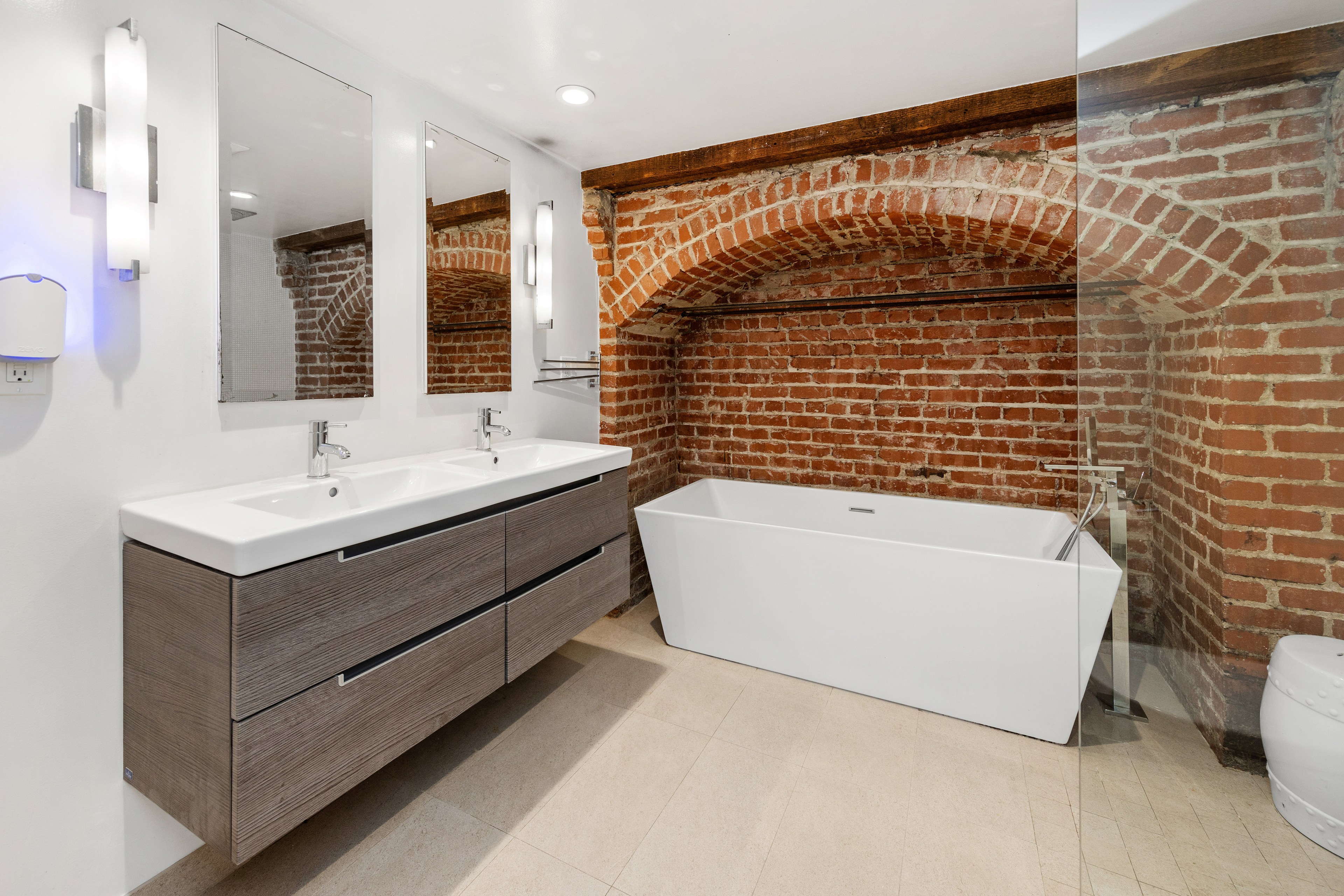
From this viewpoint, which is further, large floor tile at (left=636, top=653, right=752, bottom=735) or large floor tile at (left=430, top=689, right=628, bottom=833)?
large floor tile at (left=636, top=653, right=752, bottom=735)

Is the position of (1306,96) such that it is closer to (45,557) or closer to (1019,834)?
(1019,834)

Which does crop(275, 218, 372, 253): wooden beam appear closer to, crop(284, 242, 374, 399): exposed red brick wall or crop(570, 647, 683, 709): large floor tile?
crop(284, 242, 374, 399): exposed red brick wall

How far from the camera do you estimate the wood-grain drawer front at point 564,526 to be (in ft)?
6.30

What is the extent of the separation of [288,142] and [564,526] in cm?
146

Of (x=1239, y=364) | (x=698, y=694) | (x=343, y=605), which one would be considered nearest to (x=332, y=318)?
(x=343, y=605)

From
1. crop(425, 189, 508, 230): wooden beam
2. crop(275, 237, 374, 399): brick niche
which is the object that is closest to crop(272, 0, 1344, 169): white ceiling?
crop(425, 189, 508, 230): wooden beam

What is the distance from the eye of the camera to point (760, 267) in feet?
10.9

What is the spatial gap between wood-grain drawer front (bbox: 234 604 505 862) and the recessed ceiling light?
1889 mm

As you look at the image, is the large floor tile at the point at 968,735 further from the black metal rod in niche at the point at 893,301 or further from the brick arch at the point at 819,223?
the brick arch at the point at 819,223

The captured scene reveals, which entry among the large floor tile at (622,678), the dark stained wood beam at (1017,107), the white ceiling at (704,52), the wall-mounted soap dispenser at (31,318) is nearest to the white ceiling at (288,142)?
the white ceiling at (704,52)

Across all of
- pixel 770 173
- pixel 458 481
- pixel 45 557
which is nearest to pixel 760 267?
pixel 770 173

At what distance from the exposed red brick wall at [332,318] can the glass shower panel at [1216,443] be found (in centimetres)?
203

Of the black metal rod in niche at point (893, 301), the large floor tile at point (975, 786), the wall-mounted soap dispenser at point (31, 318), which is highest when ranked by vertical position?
the black metal rod in niche at point (893, 301)

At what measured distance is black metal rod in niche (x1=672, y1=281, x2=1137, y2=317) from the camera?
9.38ft
